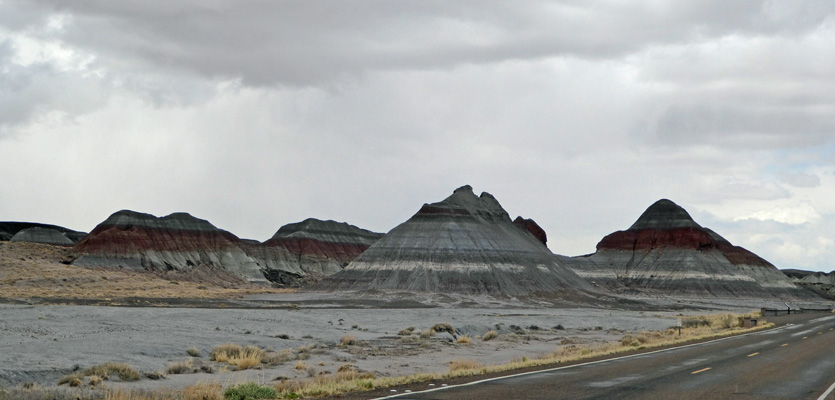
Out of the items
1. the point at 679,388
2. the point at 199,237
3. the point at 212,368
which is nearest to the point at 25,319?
the point at 212,368

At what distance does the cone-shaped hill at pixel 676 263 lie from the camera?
163 m

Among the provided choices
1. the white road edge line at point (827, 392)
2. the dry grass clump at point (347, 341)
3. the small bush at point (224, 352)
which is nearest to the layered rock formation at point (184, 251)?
the dry grass clump at point (347, 341)

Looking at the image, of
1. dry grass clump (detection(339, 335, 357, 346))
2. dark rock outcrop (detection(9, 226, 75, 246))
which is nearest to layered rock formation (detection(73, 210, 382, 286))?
dark rock outcrop (detection(9, 226, 75, 246))

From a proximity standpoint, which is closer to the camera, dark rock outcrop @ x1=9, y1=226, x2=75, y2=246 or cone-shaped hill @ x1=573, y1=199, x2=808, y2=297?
cone-shaped hill @ x1=573, y1=199, x2=808, y2=297

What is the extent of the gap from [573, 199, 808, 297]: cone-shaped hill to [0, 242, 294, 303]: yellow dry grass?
87.3 metres

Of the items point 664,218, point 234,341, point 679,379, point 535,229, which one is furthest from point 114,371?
point 664,218

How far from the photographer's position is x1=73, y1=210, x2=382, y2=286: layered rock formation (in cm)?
14212

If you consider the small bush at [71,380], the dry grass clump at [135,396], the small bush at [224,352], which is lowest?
the small bush at [71,380]

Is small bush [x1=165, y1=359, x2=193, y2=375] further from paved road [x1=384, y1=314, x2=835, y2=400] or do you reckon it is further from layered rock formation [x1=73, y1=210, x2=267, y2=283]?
layered rock formation [x1=73, y1=210, x2=267, y2=283]

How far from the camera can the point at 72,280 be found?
Result: 108 m

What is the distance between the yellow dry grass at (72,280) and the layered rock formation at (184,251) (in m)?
5.90

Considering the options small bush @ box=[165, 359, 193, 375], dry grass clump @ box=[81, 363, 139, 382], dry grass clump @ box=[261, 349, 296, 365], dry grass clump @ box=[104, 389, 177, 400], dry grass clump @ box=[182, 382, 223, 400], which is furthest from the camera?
dry grass clump @ box=[261, 349, 296, 365]

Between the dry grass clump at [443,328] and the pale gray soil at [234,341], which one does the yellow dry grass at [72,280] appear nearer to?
the pale gray soil at [234,341]

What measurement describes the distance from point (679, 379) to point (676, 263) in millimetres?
157387
